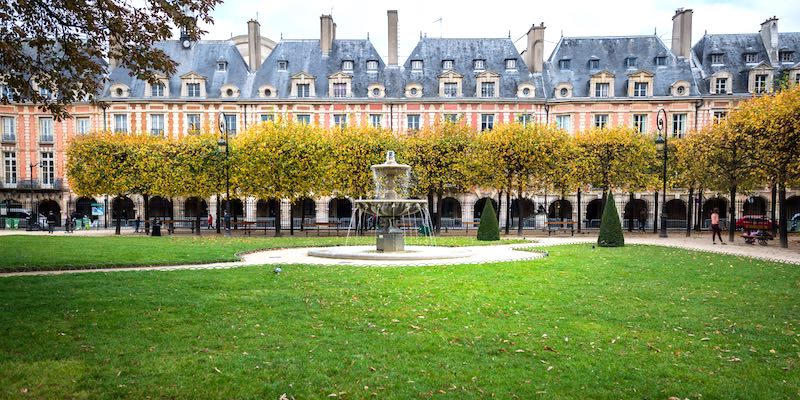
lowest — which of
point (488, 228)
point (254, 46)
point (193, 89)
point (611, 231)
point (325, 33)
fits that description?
point (488, 228)

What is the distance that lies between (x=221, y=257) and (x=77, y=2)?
9.01 metres

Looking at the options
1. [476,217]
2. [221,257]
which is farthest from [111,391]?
[476,217]

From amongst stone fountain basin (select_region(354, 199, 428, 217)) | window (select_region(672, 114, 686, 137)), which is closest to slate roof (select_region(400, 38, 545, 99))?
window (select_region(672, 114, 686, 137))

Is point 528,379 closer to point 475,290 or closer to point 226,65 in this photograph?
point 475,290

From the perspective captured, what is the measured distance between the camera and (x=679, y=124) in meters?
41.6

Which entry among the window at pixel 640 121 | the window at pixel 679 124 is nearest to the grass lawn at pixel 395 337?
the window at pixel 640 121

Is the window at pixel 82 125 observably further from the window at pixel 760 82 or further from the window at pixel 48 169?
the window at pixel 760 82

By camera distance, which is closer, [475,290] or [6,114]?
[475,290]

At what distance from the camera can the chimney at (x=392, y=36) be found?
141 ft

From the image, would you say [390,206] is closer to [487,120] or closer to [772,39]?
[487,120]

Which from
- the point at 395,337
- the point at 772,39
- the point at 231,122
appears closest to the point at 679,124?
the point at 772,39

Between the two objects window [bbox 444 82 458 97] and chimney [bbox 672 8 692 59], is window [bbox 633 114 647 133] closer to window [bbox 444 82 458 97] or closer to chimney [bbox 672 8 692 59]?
chimney [bbox 672 8 692 59]

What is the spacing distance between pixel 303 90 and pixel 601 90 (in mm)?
22447

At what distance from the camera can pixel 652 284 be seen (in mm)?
11508
